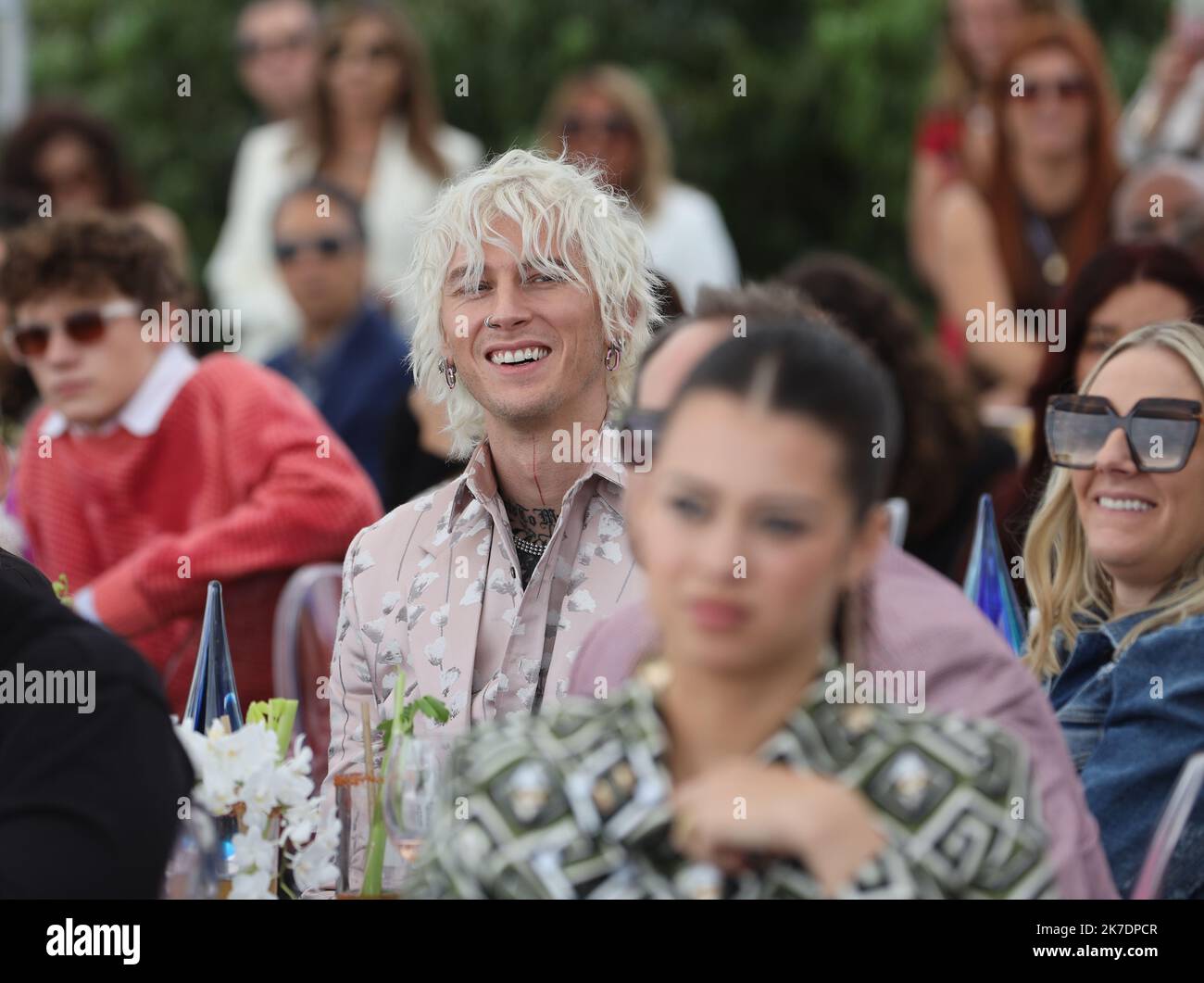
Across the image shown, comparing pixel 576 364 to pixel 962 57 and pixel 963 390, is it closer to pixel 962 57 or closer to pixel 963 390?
pixel 963 390

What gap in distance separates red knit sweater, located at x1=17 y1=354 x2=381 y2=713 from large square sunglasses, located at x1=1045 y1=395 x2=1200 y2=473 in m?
1.91

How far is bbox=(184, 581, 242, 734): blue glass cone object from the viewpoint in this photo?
3238 millimetres

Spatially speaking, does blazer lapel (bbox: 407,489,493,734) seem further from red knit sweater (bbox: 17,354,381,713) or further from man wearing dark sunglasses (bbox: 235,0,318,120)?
man wearing dark sunglasses (bbox: 235,0,318,120)

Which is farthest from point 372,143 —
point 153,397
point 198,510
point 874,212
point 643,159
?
point 198,510

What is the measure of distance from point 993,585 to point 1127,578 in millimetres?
464

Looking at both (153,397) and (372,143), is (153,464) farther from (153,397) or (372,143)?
(372,143)

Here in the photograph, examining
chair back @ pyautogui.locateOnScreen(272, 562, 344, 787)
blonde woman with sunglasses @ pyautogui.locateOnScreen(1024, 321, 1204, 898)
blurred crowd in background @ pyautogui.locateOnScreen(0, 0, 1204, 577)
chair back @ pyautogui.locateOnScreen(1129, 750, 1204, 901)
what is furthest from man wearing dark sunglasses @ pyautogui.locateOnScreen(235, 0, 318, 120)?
chair back @ pyautogui.locateOnScreen(1129, 750, 1204, 901)

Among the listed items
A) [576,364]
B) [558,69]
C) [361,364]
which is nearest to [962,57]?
[361,364]

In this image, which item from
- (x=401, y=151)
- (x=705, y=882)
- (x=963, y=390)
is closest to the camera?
(x=705, y=882)


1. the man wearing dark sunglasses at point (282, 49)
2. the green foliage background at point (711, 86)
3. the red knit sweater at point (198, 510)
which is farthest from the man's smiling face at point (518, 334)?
the green foliage background at point (711, 86)

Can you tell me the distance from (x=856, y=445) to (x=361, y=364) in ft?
15.6

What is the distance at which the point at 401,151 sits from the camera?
779 cm

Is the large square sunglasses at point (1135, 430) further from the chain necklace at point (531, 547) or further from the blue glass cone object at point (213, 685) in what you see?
the blue glass cone object at point (213, 685)

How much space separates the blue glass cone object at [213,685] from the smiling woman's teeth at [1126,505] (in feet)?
4.82
